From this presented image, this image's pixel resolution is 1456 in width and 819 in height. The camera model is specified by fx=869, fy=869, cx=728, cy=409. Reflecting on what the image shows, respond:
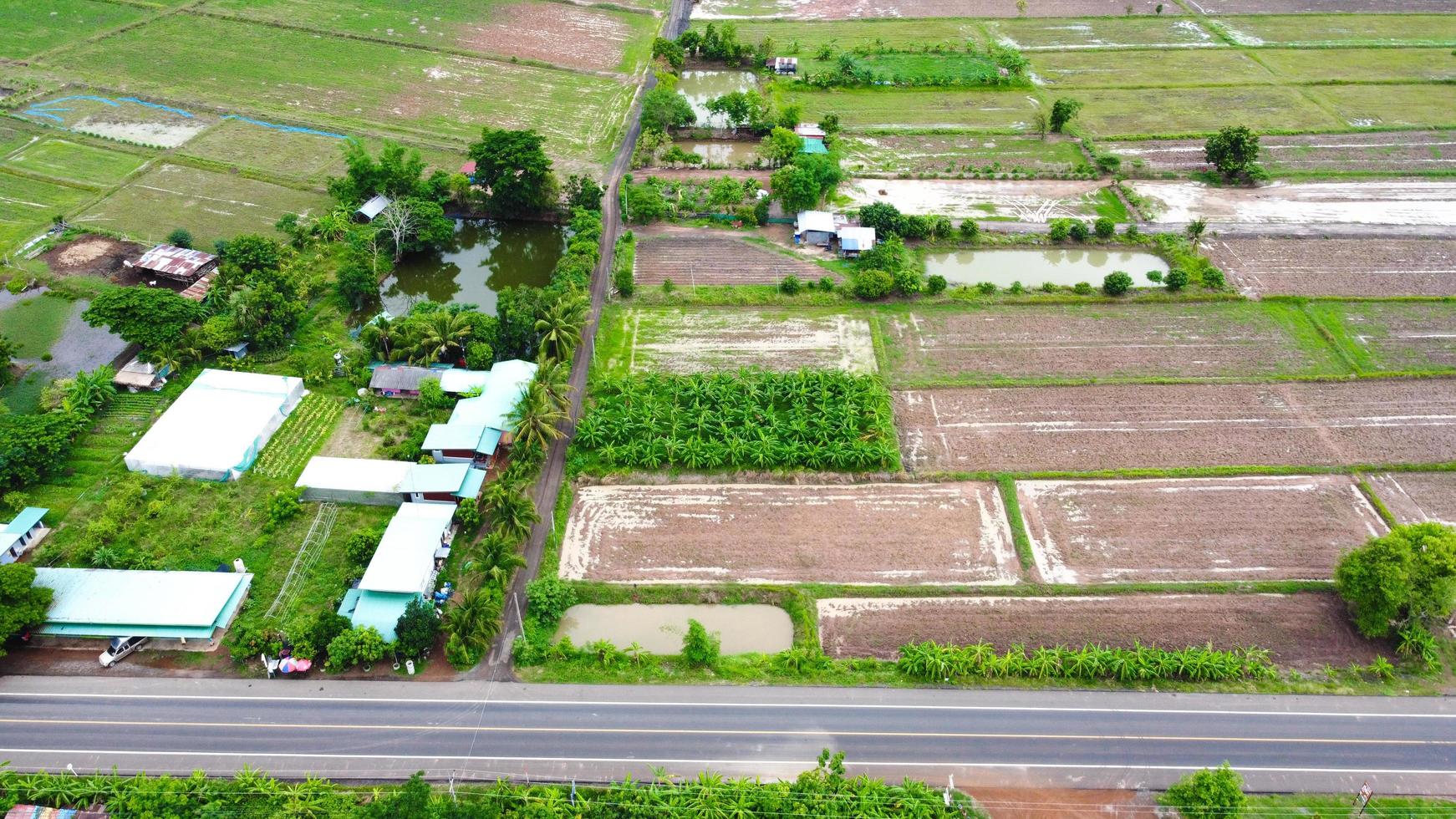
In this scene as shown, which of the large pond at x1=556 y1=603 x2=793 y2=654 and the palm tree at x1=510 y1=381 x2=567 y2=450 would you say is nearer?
the large pond at x1=556 y1=603 x2=793 y2=654

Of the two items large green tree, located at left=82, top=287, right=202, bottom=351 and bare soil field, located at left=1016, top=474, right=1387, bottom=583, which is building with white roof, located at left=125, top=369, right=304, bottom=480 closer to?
large green tree, located at left=82, top=287, right=202, bottom=351

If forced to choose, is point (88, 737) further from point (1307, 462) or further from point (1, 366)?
point (1307, 462)

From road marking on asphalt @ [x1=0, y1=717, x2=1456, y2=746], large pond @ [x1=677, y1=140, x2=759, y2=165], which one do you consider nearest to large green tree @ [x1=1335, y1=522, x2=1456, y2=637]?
road marking on asphalt @ [x1=0, y1=717, x2=1456, y2=746]

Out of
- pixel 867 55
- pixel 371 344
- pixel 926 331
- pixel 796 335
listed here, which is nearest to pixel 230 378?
pixel 371 344

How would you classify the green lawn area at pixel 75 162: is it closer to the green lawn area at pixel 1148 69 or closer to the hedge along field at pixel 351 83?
the hedge along field at pixel 351 83

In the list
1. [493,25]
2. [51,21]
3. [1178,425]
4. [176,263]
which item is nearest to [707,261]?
[1178,425]

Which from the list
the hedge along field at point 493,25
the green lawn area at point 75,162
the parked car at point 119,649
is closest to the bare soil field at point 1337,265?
the hedge along field at point 493,25

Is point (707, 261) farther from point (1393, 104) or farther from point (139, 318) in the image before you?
point (1393, 104)
